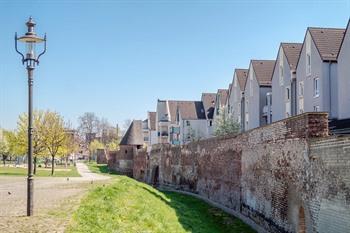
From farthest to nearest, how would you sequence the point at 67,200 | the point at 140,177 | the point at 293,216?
the point at 140,177, the point at 67,200, the point at 293,216

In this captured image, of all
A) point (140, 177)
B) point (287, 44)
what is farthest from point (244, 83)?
point (140, 177)

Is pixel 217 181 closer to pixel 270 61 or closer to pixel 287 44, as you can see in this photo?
pixel 287 44

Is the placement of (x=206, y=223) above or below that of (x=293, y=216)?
below

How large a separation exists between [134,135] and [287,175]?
1960 inches

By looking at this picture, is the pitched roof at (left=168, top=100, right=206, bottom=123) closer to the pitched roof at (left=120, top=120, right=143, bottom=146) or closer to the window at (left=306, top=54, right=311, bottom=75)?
the pitched roof at (left=120, top=120, right=143, bottom=146)

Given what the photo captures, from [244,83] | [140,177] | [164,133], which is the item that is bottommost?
[140,177]

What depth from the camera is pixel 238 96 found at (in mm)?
53406

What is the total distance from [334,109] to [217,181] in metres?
11.6

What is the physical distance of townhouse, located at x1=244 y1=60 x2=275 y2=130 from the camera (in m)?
46.0

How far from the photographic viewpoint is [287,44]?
41.8m

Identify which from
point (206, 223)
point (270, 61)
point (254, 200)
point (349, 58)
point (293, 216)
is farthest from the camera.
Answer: point (270, 61)

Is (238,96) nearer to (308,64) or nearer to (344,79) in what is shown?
(308,64)

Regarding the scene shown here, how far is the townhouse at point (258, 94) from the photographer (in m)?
46.0

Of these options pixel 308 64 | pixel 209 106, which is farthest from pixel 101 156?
pixel 308 64
